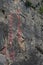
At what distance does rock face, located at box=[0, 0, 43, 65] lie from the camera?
1170cm

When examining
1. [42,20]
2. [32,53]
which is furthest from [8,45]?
[42,20]

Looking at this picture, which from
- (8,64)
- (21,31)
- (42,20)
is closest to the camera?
(8,64)

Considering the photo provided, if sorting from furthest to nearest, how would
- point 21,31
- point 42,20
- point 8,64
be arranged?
point 42,20 < point 21,31 < point 8,64

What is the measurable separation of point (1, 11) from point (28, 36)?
1742 mm

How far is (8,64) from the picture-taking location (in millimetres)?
11391

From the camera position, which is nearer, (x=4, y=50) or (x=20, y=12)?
(x=4, y=50)

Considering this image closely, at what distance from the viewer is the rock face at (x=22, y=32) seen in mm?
11703

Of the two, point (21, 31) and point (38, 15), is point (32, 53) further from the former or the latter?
point (38, 15)

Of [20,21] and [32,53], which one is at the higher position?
[20,21]

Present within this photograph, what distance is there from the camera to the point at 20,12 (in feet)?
42.1

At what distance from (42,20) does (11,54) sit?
10.4 ft

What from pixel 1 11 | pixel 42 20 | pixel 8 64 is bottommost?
pixel 8 64

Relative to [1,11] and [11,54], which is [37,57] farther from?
[1,11]

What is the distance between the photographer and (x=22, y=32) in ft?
40.9
